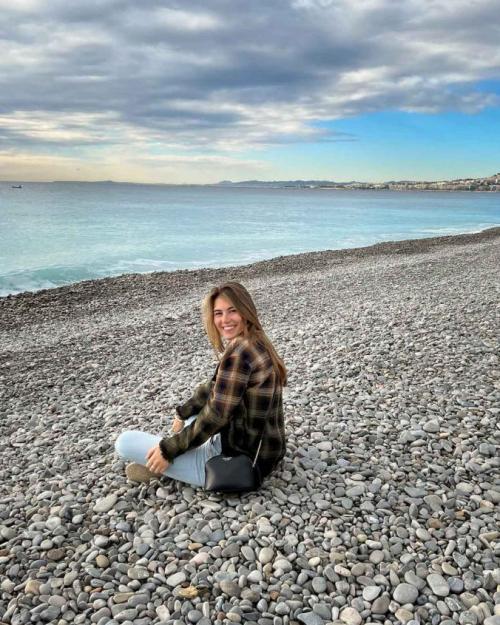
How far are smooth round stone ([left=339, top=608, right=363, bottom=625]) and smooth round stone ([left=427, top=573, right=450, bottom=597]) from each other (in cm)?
55

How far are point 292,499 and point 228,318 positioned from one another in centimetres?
160

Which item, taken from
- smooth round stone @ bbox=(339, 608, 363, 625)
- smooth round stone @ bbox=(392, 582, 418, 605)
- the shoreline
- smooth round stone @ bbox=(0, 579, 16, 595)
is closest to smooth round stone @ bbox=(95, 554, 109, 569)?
smooth round stone @ bbox=(0, 579, 16, 595)

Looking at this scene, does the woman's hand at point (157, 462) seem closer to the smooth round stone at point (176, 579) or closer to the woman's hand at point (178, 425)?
the woman's hand at point (178, 425)

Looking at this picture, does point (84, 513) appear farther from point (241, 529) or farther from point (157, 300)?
point (157, 300)

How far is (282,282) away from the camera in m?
20.4

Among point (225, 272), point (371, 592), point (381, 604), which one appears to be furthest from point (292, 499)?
point (225, 272)

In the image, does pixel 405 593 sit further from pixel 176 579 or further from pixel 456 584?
pixel 176 579

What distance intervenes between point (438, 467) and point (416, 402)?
1553 mm

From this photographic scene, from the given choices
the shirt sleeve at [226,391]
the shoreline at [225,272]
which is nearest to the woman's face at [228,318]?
the shirt sleeve at [226,391]

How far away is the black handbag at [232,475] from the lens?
443 centimetres

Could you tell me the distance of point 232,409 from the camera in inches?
164

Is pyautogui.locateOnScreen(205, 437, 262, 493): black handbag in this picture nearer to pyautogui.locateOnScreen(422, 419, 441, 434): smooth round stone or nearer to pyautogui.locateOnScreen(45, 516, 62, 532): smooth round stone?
pyautogui.locateOnScreen(45, 516, 62, 532): smooth round stone

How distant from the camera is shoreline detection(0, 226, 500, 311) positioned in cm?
1903

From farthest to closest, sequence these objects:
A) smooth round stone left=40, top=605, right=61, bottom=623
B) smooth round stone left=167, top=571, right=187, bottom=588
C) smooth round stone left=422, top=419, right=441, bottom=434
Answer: smooth round stone left=422, top=419, right=441, bottom=434
smooth round stone left=167, top=571, right=187, bottom=588
smooth round stone left=40, top=605, right=61, bottom=623
